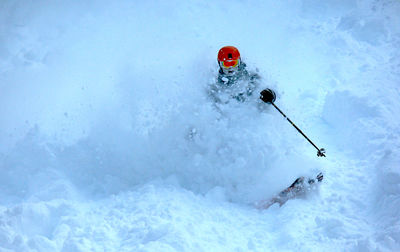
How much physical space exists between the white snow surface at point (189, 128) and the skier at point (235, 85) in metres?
0.12

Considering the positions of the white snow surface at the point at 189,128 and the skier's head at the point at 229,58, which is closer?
the white snow surface at the point at 189,128

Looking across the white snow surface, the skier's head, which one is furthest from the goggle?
the white snow surface

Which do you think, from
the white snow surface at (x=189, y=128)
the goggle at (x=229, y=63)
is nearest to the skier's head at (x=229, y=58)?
the goggle at (x=229, y=63)

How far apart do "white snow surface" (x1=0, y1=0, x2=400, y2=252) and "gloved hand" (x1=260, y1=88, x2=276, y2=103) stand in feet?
0.63

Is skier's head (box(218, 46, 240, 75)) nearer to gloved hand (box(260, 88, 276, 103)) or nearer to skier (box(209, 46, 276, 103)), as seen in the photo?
skier (box(209, 46, 276, 103))

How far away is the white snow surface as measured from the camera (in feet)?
9.83

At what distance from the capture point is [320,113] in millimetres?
4598

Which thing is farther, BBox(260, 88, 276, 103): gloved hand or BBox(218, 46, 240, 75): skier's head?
BBox(260, 88, 276, 103): gloved hand

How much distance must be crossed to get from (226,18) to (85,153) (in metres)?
3.80

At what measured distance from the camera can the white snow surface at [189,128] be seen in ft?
9.83

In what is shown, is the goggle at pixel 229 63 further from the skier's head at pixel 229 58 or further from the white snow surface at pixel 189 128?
the white snow surface at pixel 189 128

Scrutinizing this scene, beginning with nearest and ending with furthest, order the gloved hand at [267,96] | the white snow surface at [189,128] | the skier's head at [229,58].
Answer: the white snow surface at [189,128]
the skier's head at [229,58]
the gloved hand at [267,96]

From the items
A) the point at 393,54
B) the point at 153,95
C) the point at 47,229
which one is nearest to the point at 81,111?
the point at 153,95

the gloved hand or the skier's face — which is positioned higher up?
the skier's face
